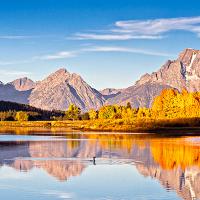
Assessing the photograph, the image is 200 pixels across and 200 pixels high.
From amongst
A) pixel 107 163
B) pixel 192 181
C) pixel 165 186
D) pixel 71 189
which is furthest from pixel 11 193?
pixel 107 163

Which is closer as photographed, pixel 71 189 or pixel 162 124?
pixel 71 189

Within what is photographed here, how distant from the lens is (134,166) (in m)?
53.3

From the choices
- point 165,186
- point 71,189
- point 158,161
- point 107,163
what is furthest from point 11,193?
point 158,161

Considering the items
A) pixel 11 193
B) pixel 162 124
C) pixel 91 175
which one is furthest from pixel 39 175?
pixel 162 124

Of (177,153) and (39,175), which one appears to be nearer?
(39,175)

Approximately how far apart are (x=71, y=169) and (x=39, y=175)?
5.18 meters

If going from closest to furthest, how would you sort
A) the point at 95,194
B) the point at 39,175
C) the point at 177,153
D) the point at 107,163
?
the point at 95,194, the point at 39,175, the point at 107,163, the point at 177,153

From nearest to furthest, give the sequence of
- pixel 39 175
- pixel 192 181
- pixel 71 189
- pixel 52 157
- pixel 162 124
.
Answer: pixel 71 189, pixel 192 181, pixel 39 175, pixel 52 157, pixel 162 124

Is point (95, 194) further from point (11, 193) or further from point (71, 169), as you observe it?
point (71, 169)

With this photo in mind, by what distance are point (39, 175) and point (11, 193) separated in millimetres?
9395

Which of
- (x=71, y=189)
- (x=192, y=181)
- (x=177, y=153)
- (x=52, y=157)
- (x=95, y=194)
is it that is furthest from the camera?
(x=177, y=153)

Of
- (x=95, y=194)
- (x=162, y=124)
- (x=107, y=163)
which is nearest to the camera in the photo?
(x=95, y=194)

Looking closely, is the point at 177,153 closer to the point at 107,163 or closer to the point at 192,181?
the point at 107,163

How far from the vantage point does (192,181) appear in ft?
143
